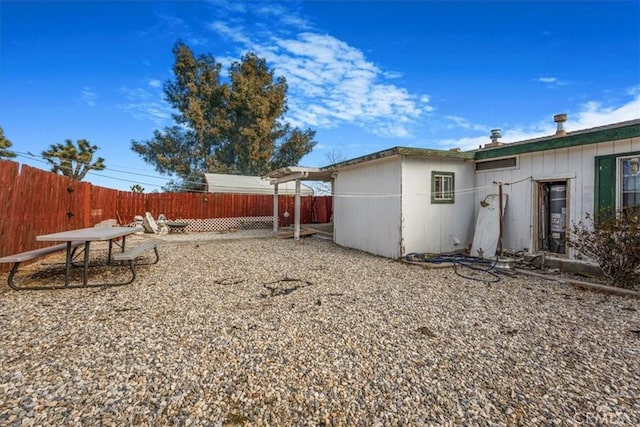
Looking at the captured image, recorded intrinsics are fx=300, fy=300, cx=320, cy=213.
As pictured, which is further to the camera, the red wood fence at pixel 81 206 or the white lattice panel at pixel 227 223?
the white lattice panel at pixel 227 223

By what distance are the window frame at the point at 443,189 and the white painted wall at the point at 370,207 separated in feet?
3.26

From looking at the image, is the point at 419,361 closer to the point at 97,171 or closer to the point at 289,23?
the point at 289,23

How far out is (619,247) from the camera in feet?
15.4

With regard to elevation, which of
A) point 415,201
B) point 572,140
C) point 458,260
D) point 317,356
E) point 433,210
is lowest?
point 317,356

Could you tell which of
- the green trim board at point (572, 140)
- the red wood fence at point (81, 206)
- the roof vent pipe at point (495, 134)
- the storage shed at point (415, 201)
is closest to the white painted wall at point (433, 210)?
the storage shed at point (415, 201)

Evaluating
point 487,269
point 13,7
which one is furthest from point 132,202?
point 487,269

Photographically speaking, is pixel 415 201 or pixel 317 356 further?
pixel 415 201

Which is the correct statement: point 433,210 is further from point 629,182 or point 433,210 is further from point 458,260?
point 629,182

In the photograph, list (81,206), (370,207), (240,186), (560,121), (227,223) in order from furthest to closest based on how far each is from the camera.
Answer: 1. (240,186)
2. (227,223)
3. (370,207)
4. (81,206)
5. (560,121)

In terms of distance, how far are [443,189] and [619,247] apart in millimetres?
3419

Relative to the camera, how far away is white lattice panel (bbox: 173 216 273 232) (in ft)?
46.8

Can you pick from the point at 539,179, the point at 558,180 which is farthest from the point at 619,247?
the point at 539,179

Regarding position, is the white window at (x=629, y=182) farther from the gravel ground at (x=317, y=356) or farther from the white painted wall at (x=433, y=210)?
the white painted wall at (x=433, y=210)

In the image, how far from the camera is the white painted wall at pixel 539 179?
5727mm
